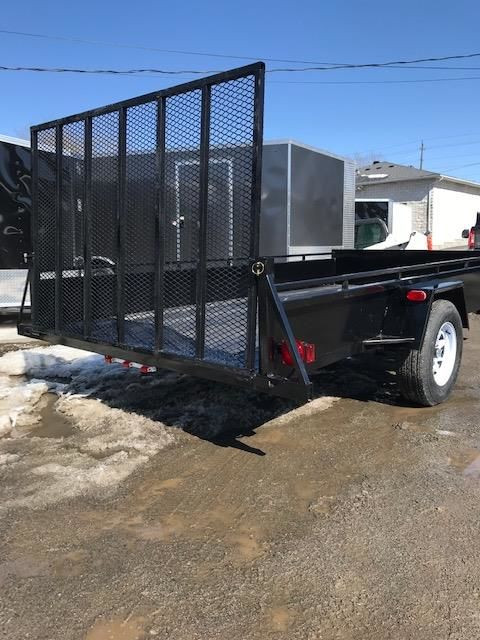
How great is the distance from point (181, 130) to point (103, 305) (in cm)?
164

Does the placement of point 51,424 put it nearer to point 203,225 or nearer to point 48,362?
point 48,362

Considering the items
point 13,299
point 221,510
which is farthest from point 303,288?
point 13,299

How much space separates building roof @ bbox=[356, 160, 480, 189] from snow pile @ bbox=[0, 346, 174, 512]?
3071 cm

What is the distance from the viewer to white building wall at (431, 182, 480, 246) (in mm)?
34531

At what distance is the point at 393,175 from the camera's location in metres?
35.5

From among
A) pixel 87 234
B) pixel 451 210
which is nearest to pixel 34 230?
pixel 87 234

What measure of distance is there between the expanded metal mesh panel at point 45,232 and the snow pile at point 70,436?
0.81m

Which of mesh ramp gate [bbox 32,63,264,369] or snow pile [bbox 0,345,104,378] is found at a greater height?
mesh ramp gate [bbox 32,63,264,369]

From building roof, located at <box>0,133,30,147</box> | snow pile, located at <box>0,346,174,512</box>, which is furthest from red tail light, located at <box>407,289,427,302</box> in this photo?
building roof, located at <box>0,133,30,147</box>

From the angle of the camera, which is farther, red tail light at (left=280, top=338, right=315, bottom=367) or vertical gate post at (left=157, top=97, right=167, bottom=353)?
vertical gate post at (left=157, top=97, right=167, bottom=353)

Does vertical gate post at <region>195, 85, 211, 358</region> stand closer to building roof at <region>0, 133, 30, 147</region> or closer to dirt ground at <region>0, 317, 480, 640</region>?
dirt ground at <region>0, 317, 480, 640</region>

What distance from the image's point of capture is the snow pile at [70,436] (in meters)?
3.80

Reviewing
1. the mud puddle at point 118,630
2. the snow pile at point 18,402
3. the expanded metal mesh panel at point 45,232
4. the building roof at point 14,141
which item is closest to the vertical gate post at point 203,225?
the expanded metal mesh panel at point 45,232

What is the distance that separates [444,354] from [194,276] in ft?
8.64
